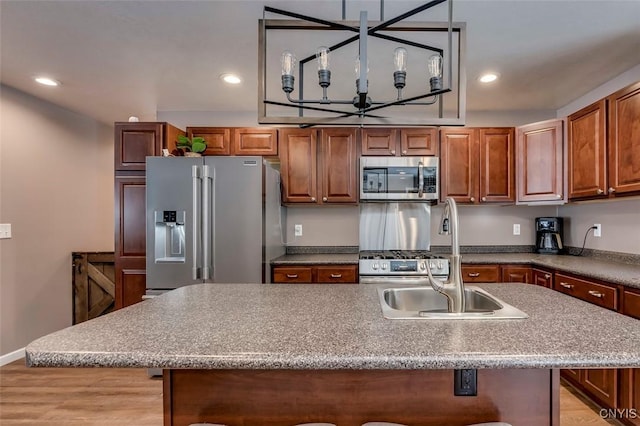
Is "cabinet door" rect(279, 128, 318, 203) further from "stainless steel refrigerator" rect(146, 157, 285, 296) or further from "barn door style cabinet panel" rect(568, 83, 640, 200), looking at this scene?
"barn door style cabinet panel" rect(568, 83, 640, 200)

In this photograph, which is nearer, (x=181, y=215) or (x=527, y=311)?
(x=527, y=311)

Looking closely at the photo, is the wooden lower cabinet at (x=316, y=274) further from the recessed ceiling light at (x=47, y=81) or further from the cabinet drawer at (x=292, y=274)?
the recessed ceiling light at (x=47, y=81)

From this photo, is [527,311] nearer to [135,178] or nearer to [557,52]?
[557,52]

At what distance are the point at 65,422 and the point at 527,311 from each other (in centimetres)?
275

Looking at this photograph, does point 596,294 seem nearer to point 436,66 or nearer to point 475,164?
point 475,164

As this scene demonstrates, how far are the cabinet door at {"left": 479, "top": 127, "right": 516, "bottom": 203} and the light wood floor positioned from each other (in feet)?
5.57

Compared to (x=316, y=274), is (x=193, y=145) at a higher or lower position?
higher

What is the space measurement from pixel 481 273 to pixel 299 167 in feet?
6.42

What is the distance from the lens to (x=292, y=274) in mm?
2945

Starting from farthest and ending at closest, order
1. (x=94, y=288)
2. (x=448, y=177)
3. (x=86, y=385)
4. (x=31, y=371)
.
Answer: (x=94, y=288) → (x=448, y=177) → (x=31, y=371) → (x=86, y=385)

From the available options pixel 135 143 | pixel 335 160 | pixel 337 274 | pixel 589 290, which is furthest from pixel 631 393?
pixel 135 143

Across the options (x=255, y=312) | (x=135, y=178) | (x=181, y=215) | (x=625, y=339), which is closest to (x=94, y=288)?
(x=135, y=178)

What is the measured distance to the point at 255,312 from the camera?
126 centimetres

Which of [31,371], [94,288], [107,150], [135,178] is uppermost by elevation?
[107,150]
